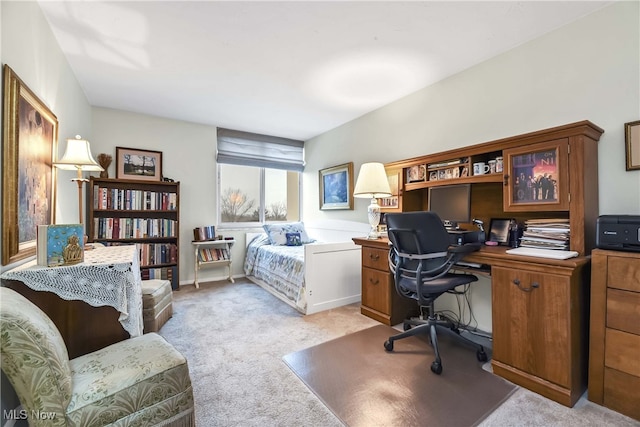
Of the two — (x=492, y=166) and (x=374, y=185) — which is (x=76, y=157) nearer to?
(x=374, y=185)

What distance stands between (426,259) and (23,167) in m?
2.47

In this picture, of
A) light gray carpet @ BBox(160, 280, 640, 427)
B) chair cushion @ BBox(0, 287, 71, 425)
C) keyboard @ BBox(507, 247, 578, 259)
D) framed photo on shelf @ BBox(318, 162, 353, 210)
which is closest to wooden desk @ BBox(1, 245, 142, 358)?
chair cushion @ BBox(0, 287, 71, 425)

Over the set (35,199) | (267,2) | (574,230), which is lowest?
(574,230)

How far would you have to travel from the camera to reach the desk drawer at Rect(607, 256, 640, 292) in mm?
1385

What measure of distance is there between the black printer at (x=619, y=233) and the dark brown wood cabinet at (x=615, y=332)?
4 centimetres

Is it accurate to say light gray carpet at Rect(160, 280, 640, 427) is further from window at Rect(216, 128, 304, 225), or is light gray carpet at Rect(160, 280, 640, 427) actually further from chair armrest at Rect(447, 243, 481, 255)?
window at Rect(216, 128, 304, 225)

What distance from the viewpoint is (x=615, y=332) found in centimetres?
145

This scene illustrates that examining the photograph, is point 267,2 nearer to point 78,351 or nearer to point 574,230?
point 78,351

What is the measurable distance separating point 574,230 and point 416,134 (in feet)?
5.53

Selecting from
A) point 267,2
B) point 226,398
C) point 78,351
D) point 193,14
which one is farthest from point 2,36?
point 226,398

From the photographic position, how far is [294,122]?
13.0ft

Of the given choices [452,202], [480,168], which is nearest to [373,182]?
[452,202]

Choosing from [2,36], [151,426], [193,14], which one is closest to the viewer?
[151,426]

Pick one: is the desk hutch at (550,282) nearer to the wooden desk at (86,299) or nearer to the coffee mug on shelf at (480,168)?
the coffee mug on shelf at (480,168)
